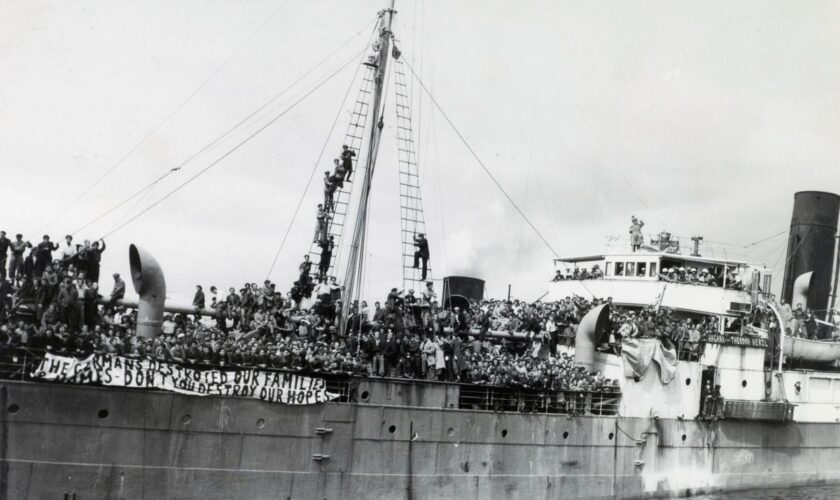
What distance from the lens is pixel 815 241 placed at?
976 inches

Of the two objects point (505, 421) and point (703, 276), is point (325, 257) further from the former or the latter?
point (703, 276)

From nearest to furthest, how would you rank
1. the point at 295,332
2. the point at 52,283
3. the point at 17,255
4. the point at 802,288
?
the point at 52,283
the point at 17,255
the point at 295,332
the point at 802,288

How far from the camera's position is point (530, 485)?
55.1ft

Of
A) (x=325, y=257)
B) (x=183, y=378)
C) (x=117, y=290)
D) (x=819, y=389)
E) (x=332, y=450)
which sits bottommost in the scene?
(x=332, y=450)

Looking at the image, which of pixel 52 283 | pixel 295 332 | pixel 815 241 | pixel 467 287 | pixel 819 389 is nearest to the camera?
pixel 52 283

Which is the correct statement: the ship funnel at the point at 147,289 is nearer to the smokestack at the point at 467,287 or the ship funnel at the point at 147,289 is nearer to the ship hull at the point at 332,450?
the ship hull at the point at 332,450

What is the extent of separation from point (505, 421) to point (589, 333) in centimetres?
352

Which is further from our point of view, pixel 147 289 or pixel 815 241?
pixel 815 241

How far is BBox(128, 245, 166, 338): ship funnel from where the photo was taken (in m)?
14.6

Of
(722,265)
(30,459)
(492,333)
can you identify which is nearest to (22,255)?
(30,459)

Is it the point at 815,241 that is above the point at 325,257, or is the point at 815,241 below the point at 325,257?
above

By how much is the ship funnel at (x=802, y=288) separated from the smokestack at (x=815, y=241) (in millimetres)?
117

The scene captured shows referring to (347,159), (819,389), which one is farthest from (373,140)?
(819,389)

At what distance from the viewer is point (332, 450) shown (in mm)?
14883
